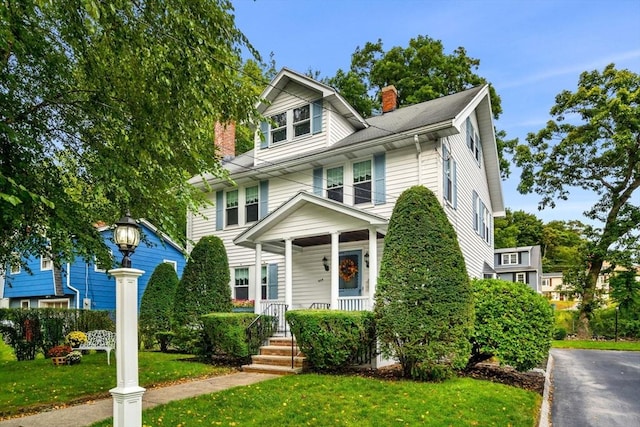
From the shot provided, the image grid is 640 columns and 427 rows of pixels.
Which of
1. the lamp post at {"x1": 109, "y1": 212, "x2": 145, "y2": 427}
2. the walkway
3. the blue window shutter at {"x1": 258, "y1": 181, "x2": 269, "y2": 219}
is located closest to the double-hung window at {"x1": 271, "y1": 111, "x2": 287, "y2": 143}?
the blue window shutter at {"x1": 258, "y1": 181, "x2": 269, "y2": 219}

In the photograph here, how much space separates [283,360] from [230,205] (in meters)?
7.79

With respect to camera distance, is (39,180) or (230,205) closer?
(39,180)

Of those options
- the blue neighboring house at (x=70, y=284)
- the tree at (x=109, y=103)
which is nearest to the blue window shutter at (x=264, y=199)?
the blue neighboring house at (x=70, y=284)

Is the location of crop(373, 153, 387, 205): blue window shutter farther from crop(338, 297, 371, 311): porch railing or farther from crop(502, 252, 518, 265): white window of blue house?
crop(502, 252, 518, 265): white window of blue house

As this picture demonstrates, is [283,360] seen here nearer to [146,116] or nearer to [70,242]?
[70,242]

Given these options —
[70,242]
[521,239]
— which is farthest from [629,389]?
[521,239]

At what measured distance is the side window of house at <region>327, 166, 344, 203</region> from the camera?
→ 1380 centimetres

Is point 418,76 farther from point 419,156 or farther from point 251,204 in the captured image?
point 419,156

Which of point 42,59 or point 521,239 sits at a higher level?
point 42,59

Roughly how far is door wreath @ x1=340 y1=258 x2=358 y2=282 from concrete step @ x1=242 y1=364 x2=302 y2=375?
13.6 ft

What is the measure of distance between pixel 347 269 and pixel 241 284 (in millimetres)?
4407

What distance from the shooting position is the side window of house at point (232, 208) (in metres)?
16.5

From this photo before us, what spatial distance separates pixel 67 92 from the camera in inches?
275

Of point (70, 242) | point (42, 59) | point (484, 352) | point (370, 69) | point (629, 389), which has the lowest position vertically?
point (629, 389)
